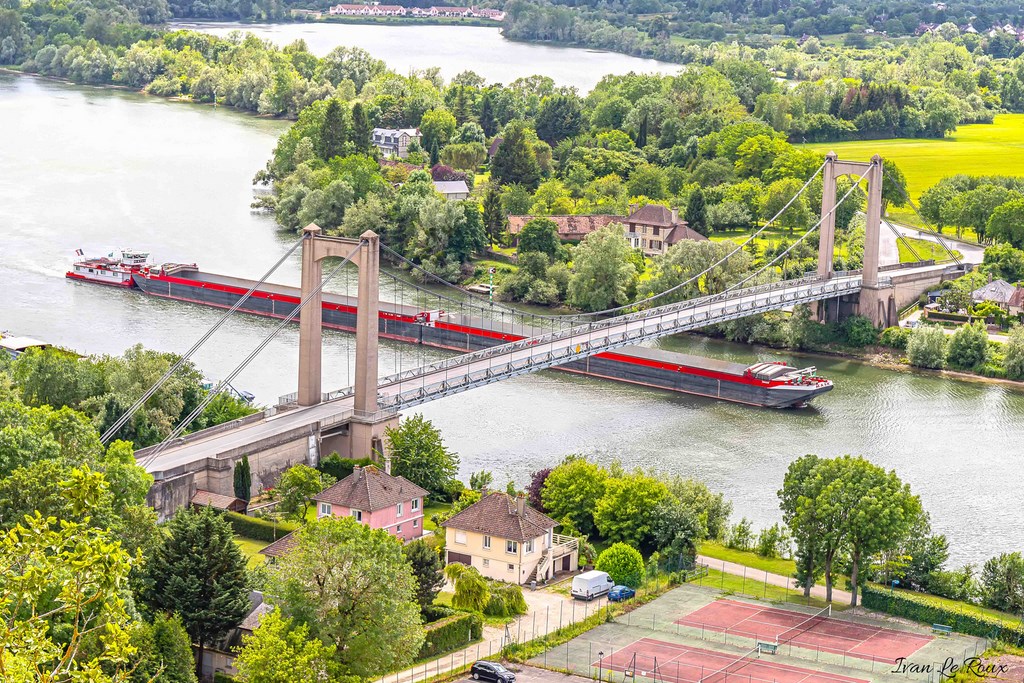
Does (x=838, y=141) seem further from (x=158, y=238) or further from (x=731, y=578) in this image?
(x=731, y=578)

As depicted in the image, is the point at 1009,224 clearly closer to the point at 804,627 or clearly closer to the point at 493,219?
the point at 493,219

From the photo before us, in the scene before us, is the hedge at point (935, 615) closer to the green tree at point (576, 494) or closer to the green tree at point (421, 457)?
the green tree at point (576, 494)

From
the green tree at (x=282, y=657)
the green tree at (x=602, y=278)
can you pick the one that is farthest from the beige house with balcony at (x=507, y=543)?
the green tree at (x=602, y=278)

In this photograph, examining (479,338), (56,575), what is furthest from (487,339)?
(56,575)

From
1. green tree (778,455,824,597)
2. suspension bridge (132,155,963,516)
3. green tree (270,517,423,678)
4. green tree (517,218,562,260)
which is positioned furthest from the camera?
green tree (517,218,562,260)

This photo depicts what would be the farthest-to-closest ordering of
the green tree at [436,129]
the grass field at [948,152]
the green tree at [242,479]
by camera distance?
1. the green tree at [436,129]
2. the grass field at [948,152]
3. the green tree at [242,479]

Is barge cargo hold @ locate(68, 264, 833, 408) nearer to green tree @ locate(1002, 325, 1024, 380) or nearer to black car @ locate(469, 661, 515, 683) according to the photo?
green tree @ locate(1002, 325, 1024, 380)

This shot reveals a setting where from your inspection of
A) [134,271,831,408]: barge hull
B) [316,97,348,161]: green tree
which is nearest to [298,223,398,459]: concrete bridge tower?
[134,271,831,408]: barge hull
